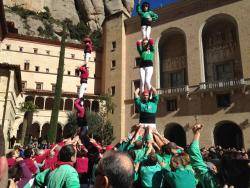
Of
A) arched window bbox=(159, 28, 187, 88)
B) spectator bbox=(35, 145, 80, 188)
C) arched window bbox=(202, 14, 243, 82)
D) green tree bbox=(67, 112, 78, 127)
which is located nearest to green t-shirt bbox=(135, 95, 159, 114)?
spectator bbox=(35, 145, 80, 188)

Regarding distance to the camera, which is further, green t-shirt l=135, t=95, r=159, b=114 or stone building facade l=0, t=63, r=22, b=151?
stone building facade l=0, t=63, r=22, b=151

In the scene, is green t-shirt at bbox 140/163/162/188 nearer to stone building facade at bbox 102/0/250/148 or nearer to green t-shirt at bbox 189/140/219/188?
green t-shirt at bbox 189/140/219/188

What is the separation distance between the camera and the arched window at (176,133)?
34.7m

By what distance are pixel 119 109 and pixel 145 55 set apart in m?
30.8

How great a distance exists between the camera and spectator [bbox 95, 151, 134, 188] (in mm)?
2088

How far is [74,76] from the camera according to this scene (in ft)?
161

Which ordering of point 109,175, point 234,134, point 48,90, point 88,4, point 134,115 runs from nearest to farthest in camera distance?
point 109,175
point 234,134
point 134,115
point 48,90
point 88,4

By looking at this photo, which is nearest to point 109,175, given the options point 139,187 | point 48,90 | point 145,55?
point 139,187

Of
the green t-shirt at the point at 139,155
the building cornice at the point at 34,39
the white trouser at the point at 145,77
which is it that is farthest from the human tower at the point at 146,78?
the building cornice at the point at 34,39

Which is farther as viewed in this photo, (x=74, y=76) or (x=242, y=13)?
(x=74, y=76)

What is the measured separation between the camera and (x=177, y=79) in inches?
1467

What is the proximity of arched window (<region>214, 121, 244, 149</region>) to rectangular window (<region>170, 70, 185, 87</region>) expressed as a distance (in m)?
7.84

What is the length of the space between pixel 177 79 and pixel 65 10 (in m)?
49.3

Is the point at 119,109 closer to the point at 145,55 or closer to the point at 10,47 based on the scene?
the point at 10,47
